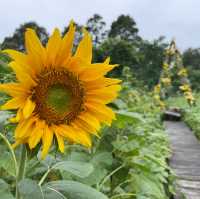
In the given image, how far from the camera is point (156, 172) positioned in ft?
13.6

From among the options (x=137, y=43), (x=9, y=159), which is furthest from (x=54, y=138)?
(x=137, y=43)

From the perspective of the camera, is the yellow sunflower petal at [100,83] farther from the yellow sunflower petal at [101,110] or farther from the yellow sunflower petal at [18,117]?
the yellow sunflower petal at [18,117]

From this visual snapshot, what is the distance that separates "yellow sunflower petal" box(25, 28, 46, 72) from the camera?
1.20m

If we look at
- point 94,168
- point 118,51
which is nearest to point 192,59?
point 118,51

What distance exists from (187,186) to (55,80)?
3794mm

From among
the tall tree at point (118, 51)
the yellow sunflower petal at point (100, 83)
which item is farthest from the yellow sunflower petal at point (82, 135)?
the tall tree at point (118, 51)

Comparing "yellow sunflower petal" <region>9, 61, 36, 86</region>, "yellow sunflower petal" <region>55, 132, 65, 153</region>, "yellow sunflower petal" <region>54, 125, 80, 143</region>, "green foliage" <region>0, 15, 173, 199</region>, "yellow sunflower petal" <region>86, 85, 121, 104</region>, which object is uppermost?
"yellow sunflower petal" <region>9, 61, 36, 86</region>

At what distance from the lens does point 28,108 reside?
1.22 meters

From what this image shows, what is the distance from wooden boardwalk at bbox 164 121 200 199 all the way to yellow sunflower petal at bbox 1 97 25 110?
3.38 m

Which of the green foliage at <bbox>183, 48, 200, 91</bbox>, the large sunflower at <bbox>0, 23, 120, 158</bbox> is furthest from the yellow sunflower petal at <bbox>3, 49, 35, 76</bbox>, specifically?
the green foliage at <bbox>183, 48, 200, 91</bbox>

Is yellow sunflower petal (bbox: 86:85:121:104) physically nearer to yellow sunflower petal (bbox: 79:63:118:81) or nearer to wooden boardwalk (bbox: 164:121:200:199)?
yellow sunflower petal (bbox: 79:63:118:81)

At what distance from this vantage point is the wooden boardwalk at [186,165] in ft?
15.5

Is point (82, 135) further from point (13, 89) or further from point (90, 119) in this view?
point (13, 89)

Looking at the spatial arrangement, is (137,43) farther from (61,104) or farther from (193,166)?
(61,104)
